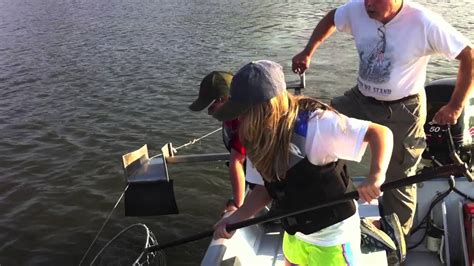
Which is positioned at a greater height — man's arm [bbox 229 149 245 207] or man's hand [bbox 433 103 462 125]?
man's hand [bbox 433 103 462 125]

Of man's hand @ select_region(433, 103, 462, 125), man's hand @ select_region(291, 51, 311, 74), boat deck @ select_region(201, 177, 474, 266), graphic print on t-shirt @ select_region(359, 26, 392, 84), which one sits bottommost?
boat deck @ select_region(201, 177, 474, 266)

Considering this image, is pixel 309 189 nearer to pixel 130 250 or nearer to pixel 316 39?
pixel 316 39

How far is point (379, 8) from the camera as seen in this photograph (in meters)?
3.27

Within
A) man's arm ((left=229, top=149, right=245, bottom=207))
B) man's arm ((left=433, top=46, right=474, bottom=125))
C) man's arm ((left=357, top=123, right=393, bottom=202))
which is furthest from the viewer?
man's arm ((left=229, top=149, right=245, bottom=207))

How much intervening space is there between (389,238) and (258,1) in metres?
19.0

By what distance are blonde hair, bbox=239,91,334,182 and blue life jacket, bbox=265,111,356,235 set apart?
0.05 meters

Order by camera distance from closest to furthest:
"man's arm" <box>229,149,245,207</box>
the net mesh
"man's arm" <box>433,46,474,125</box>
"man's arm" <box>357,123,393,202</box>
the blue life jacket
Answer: "man's arm" <box>357,123,393,202</box> → the blue life jacket → "man's arm" <box>433,46,474,125</box> → "man's arm" <box>229,149,245,207</box> → the net mesh

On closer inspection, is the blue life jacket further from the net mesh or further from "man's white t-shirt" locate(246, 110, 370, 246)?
the net mesh

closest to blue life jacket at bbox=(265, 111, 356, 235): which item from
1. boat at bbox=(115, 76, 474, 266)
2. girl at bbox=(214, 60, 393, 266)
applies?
girl at bbox=(214, 60, 393, 266)

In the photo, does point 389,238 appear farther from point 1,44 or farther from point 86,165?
point 1,44

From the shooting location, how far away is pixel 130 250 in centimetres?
439

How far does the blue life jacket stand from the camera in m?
2.43

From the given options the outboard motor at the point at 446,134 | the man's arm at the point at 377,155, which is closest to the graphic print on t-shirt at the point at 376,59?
the outboard motor at the point at 446,134

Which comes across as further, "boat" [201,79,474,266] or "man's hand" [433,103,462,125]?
"boat" [201,79,474,266]
